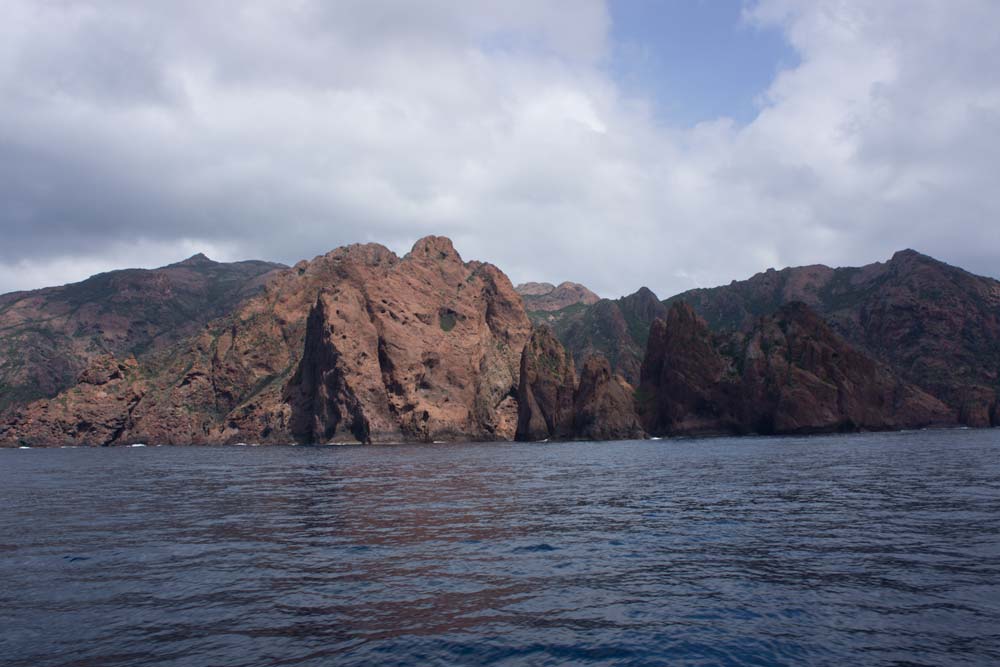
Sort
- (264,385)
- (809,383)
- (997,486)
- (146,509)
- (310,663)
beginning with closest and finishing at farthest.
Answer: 1. (310,663)
2. (146,509)
3. (997,486)
4. (809,383)
5. (264,385)

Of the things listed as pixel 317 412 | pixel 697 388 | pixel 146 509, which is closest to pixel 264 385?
pixel 317 412

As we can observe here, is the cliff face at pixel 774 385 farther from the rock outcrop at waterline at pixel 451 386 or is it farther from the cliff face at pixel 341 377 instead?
the cliff face at pixel 341 377

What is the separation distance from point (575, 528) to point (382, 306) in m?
150

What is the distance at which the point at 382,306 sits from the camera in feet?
554

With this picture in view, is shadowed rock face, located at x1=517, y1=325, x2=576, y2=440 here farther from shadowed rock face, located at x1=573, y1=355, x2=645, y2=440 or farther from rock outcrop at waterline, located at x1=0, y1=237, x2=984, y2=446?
shadowed rock face, located at x1=573, y1=355, x2=645, y2=440

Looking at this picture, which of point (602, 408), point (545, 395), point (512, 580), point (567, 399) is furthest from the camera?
point (545, 395)

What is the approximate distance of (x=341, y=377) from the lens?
15025 cm

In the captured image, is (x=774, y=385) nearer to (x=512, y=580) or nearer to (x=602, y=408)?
(x=602, y=408)

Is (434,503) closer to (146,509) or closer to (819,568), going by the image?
(146,509)

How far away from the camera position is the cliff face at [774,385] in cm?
14050

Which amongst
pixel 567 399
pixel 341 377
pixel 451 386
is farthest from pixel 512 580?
pixel 451 386

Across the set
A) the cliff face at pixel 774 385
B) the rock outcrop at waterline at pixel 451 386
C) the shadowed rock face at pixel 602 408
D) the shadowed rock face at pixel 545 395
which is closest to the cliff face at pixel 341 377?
the rock outcrop at waterline at pixel 451 386

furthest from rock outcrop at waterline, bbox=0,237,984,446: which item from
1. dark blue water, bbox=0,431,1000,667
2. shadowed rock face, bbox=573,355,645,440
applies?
dark blue water, bbox=0,431,1000,667

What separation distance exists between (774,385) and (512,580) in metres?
141
